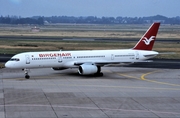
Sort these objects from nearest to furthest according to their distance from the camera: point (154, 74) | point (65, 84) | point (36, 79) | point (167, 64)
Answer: point (65, 84)
point (36, 79)
point (154, 74)
point (167, 64)

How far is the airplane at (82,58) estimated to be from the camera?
49.4 meters

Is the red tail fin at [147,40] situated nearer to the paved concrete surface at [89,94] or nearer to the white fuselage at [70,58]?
the white fuselage at [70,58]

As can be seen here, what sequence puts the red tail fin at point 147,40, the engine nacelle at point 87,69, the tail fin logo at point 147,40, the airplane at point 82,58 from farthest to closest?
the tail fin logo at point 147,40 → the red tail fin at point 147,40 → the engine nacelle at point 87,69 → the airplane at point 82,58

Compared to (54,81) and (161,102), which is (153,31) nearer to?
(54,81)

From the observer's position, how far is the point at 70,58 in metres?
52.3

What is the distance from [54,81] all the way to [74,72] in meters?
8.68

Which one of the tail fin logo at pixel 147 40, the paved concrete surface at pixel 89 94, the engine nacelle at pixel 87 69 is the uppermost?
the tail fin logo at pixel 147 40

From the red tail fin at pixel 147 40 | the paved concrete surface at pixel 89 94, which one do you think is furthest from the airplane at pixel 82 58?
the paved concrete surface at pixel 89 94

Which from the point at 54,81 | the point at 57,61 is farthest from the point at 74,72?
the point at 54,81

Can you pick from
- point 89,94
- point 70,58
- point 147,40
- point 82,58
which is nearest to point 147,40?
point 147,40

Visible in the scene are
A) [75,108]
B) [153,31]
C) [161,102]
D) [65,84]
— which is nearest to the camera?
[75,108]

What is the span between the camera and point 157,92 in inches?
1582

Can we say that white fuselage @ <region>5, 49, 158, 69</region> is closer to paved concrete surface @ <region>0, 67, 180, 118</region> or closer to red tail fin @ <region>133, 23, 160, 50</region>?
red tail fin @ <region>133, 23, 160, 50</region>

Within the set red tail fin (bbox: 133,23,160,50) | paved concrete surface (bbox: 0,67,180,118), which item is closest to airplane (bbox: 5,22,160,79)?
red tail fin (bbox: 133,23,160,50)
